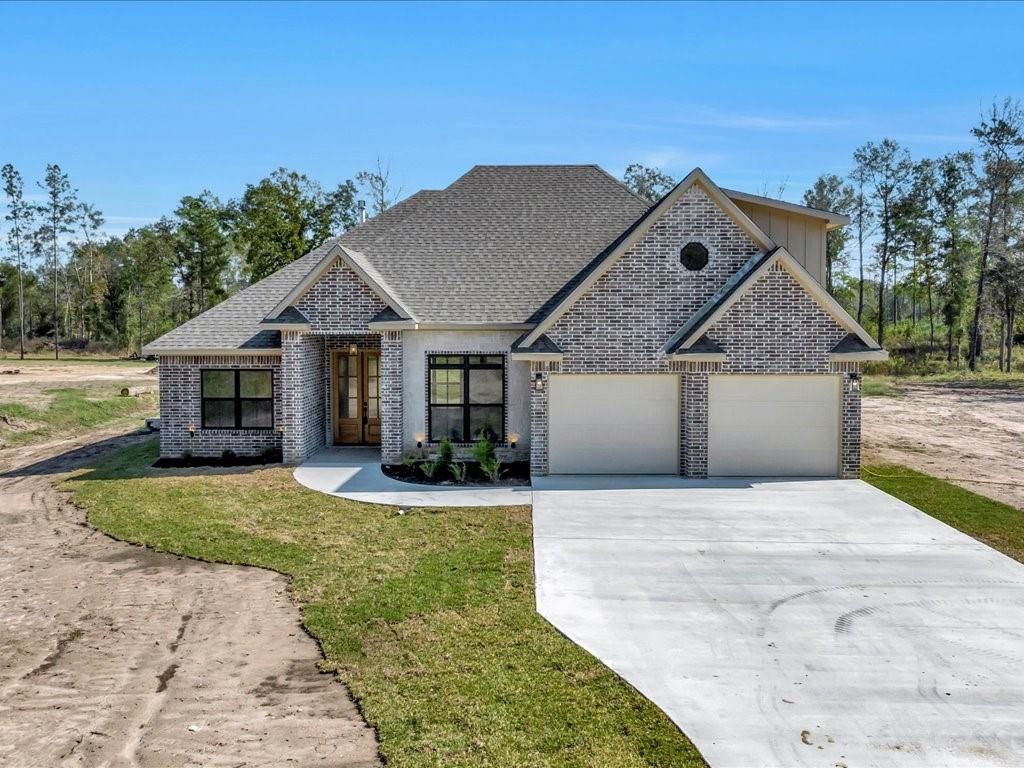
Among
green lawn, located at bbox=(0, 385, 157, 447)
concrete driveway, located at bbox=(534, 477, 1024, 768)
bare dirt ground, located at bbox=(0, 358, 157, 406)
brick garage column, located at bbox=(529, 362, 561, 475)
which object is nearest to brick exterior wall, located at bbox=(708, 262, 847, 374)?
concrete driveway, located at bbox=(534, 477, 1024, 768)

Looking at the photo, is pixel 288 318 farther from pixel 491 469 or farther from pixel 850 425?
pixel 850 425

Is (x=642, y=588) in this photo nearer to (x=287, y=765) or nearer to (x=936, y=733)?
(x=936, y=733)

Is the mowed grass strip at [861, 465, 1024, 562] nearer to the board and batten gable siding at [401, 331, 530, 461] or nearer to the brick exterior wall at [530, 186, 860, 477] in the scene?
the brick exterior wall at [530, 186, 860, 477]

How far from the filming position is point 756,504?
41.5ft

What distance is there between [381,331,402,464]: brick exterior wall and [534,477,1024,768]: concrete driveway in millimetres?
4723

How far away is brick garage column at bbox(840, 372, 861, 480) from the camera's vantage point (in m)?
14.4

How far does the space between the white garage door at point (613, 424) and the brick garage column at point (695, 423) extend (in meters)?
0.29

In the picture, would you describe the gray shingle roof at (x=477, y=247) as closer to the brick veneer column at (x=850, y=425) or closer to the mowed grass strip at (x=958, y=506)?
the brick veneer column at (x=850, y=425)

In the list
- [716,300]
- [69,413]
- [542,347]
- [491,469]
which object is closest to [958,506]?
[716,300]

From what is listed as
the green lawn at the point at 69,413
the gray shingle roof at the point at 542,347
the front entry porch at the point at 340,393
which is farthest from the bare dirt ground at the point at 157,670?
the green lawn at the point at 69,413

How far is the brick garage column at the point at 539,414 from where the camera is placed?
1476 centimetres

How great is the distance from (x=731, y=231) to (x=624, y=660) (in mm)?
10426

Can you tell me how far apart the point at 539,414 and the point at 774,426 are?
15.5ft

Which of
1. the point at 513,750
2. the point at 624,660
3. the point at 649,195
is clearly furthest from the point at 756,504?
the point at 649,195
